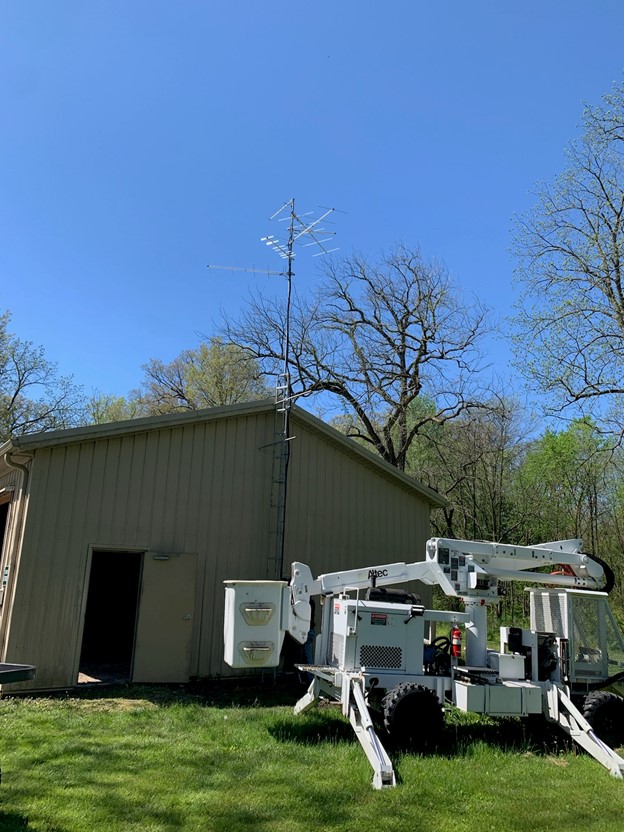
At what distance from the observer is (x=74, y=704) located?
8430 mm

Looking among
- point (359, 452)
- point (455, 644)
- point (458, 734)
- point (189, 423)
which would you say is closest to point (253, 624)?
point (455, 644)

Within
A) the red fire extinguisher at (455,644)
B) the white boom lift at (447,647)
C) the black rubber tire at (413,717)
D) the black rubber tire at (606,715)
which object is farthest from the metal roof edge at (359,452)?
the black rubber tire at (413,717)

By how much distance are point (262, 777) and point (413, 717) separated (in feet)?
6.10

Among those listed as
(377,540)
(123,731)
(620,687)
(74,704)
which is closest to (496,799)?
(620,687)

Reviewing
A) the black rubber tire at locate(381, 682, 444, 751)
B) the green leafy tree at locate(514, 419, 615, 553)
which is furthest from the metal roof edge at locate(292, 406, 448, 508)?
the green leafy tree at locate(514, 419, 615, 553)

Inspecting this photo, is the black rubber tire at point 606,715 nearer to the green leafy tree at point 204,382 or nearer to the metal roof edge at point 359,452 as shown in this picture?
the metal roof edge at point 359,452

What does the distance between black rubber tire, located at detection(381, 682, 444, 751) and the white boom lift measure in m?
0.01

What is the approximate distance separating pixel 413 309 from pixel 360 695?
61.9 feet

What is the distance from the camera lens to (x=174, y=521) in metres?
10.5

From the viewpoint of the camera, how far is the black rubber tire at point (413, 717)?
678cm

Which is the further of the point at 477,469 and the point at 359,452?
the point at 477,469

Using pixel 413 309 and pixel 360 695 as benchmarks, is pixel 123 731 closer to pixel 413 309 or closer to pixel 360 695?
pixel 360 695

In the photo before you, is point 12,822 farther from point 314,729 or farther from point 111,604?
point 111,604

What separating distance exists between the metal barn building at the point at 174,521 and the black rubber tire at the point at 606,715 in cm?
545
